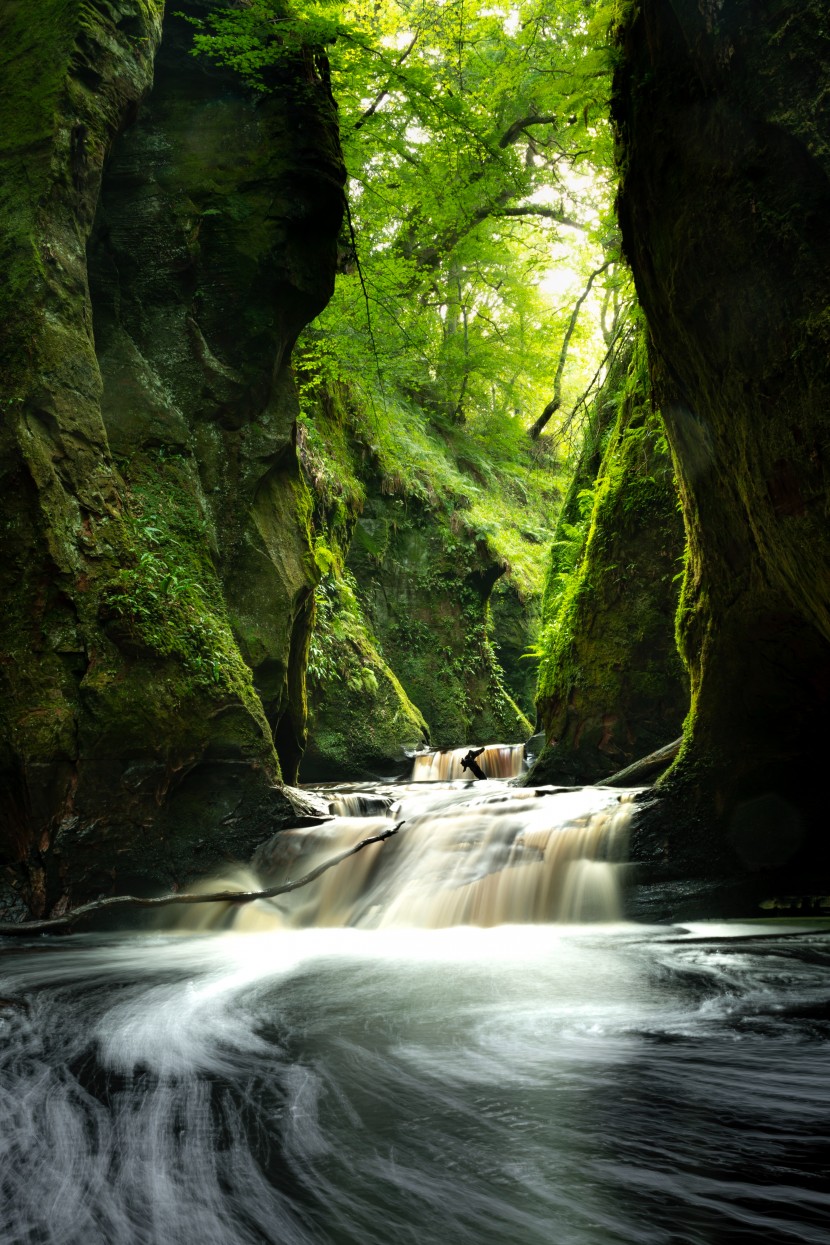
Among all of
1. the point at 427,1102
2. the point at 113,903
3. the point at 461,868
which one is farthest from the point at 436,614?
the point at 427,1102

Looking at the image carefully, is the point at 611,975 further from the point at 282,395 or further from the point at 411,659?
the point at 411,659

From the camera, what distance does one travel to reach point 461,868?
659 cm

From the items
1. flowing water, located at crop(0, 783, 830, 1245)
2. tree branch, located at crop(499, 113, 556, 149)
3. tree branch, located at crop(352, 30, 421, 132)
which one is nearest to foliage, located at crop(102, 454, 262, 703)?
flowing water, located at crop(0, 783, 830, 1245)

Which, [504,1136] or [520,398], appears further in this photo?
[520,398]

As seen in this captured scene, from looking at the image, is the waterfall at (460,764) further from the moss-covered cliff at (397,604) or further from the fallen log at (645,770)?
the fallen log at (645,770)

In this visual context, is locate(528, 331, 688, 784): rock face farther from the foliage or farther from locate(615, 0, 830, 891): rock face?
the foliage

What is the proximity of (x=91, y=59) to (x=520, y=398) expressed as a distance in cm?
1311

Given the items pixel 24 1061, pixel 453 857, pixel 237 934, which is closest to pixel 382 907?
pixel 453 857

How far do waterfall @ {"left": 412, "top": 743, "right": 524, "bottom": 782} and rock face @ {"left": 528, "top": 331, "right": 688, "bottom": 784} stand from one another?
2754 millimetres

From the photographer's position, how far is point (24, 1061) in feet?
10.5

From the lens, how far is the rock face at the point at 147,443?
5.84m

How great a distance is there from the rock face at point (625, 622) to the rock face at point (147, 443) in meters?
3.48

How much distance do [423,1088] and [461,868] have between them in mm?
3848

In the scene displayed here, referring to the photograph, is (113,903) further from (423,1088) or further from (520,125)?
(520,125)
